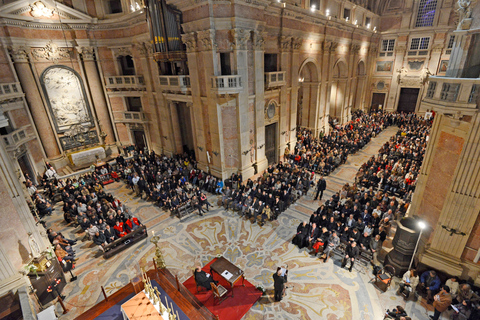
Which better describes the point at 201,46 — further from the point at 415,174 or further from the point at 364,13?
the point at 364,13

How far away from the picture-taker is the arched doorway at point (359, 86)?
29.1 meters

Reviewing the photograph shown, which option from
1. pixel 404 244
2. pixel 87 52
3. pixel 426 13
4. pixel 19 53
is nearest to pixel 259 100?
pixel 404 244

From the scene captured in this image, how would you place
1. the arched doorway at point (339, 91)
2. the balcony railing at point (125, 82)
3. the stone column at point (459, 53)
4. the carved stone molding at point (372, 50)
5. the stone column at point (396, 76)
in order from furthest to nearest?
the carved stone molding at point (372, 50) < the stone column at point (396, 76) < the arched doorway at point (339, 91) < the balcony railing at point (125, 82) < the stone column at point (459, 53)

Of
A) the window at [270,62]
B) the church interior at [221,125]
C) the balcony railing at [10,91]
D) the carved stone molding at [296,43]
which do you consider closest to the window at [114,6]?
the church interior at [221,125]

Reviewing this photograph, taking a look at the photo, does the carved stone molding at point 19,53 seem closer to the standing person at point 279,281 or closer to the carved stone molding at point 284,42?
the carved stone molding at point 284,42

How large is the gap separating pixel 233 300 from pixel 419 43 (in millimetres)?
33205

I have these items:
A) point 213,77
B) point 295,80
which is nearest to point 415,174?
point 295,80

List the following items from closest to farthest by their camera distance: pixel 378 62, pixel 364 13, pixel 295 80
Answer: pixel 295 80
pixel 364 13
pixel 378 62

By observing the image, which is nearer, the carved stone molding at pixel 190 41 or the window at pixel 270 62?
the carved stone molding at pixel 190 41

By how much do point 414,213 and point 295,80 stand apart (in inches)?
484

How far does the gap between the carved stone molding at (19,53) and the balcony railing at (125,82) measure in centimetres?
486

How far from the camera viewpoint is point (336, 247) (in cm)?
950

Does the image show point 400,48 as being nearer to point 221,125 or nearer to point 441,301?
point 221,125

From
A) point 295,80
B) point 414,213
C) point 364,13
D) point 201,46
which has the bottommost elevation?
point 414,213
